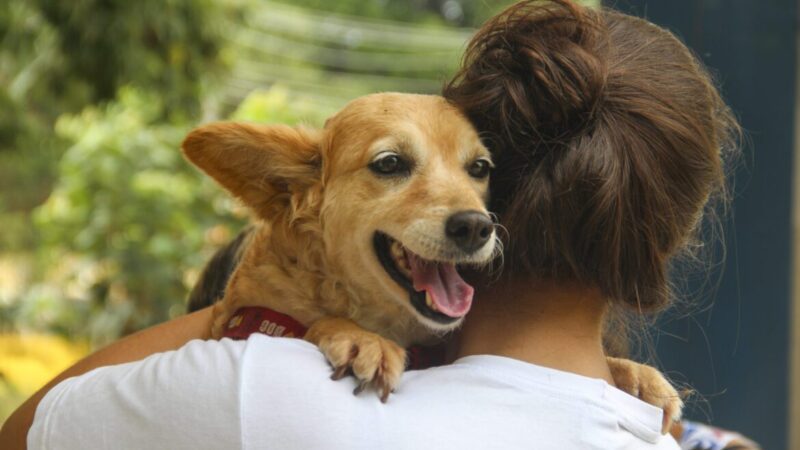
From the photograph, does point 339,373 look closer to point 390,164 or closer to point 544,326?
point 544,326

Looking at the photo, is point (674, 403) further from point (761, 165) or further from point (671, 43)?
point (761, 165)

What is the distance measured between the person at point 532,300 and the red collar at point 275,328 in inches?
7.5

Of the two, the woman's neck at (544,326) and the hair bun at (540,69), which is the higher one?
the hair bun at (540,69)

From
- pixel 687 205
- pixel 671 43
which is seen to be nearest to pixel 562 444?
pixel 687 205

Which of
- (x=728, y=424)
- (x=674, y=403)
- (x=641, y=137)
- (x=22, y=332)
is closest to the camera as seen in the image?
(x=641, y=137)

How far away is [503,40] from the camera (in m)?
1.77

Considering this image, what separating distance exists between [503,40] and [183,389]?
2.61ft

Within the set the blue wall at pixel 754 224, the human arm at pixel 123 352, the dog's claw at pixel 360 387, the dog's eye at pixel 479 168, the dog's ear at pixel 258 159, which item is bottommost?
the blue wall at pixel 754 224

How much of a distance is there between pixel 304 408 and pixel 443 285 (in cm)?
51

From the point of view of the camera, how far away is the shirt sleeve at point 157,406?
1438mm

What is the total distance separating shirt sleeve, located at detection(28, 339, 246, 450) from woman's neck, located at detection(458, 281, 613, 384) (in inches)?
16.5

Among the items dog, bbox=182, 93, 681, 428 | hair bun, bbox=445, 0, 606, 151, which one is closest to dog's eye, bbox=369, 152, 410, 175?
dog, bbox=182, 93, 681, 428

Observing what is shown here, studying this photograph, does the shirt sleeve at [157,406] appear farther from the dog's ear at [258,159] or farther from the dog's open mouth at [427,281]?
the dog's ear at [258,159]

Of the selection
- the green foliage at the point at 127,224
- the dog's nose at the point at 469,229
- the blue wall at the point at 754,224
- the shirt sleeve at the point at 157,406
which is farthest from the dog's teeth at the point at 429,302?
the green foliage at the point at 127,224
